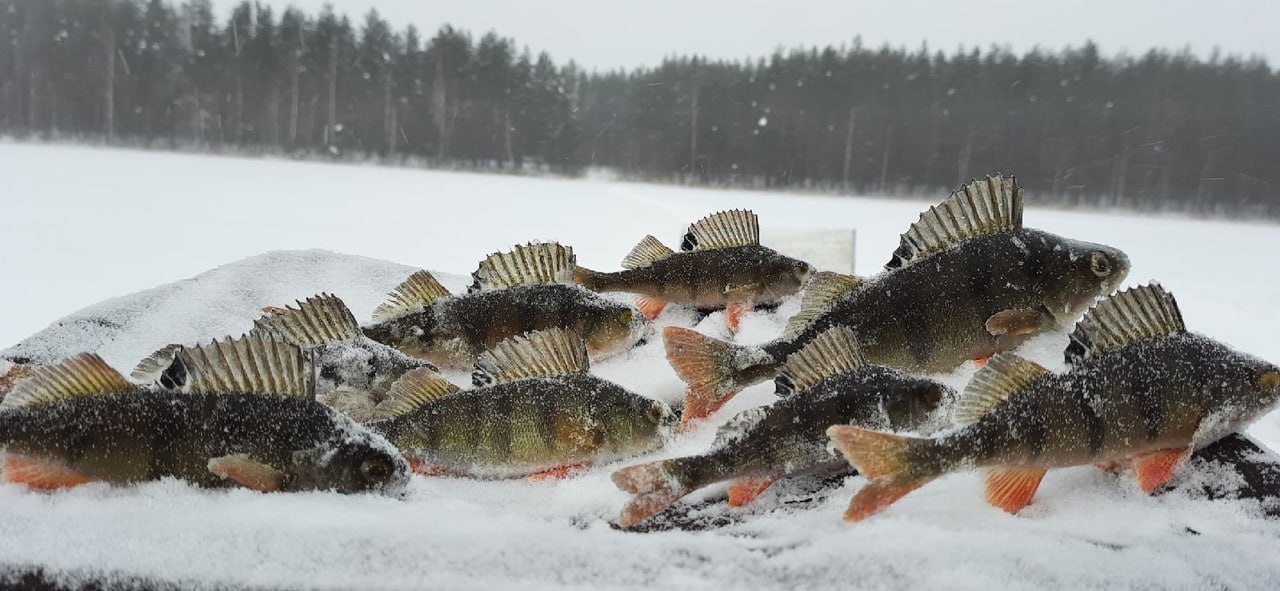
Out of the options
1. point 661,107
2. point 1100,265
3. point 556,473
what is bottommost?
point 556,473

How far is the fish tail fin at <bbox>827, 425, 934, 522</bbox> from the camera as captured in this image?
89 cm

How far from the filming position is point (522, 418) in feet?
3.71

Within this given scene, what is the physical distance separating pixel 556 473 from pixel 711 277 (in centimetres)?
85

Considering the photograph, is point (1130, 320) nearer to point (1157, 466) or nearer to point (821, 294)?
point (1157, 466)

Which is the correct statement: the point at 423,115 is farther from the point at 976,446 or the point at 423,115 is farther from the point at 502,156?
the point at 976,446

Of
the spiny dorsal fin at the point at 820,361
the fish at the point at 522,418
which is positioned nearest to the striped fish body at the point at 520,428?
the fish at the point at 522,418

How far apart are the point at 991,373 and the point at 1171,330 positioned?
0.31 metres

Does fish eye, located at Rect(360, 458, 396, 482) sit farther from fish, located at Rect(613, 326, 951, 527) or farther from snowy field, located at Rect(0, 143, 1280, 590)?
fish, located at Rect(613, 326, 951, 527)

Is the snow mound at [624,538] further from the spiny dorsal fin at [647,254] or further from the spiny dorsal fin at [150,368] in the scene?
the spiny dorsal fin at [647,254]

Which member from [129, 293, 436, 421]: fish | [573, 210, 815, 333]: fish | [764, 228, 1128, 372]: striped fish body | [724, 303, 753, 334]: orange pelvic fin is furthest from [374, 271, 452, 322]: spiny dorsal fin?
[764, 228, 1128, 372]: striped fish body

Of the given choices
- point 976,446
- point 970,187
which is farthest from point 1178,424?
point 970,187

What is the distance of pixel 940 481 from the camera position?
3.54 feet

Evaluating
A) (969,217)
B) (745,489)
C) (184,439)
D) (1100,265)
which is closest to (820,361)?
(745,489)

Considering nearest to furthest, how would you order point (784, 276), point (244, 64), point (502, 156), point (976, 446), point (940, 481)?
point (976, 446)
point (940, 481)
point (784, 276)
point (502, 156)
point (244, 64)
